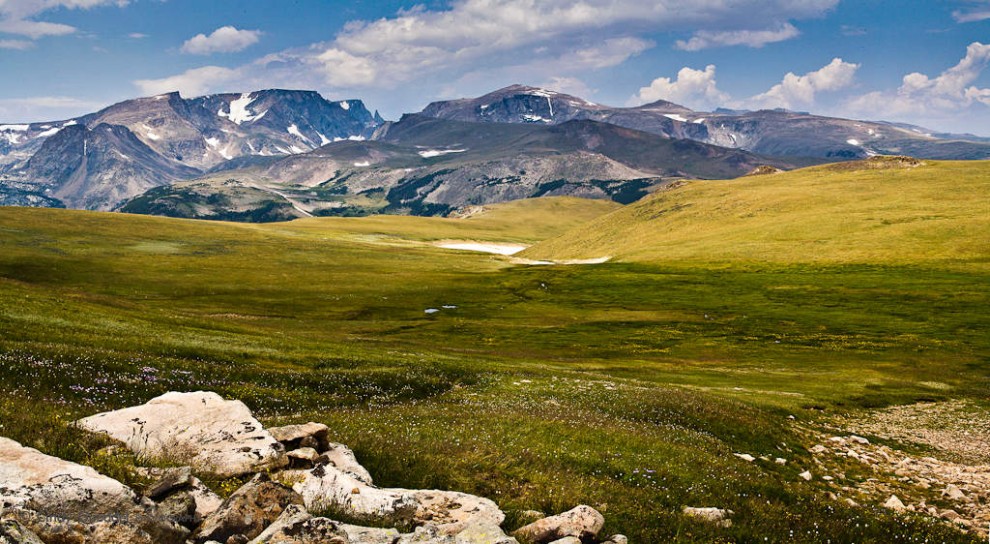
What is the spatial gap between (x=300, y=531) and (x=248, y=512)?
1213mm

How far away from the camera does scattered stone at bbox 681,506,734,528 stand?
1559 cm

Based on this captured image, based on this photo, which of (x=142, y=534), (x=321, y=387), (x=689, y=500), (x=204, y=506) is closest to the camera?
(x=142, y=534)

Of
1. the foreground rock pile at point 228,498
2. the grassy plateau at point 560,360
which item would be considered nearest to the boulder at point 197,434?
the foreground rock pile at point 228,498

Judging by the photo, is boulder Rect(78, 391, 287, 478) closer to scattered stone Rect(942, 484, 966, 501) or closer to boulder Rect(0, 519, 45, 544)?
boulder Rect(0, 519, 45, 544)

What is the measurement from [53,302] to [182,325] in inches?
420

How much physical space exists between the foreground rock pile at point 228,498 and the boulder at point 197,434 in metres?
0.03

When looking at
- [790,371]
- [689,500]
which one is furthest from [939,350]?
[689,500]

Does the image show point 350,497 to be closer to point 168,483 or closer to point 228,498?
point 228,498

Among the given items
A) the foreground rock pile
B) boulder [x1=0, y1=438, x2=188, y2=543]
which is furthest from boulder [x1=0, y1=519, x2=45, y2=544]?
boulder [x1=0, y1=438, x2=188, y2=543]

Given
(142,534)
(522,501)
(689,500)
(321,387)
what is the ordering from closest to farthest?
(142,534), (522,501), (689,500), (321,387)

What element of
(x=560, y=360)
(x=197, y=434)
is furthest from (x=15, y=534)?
(x=560, y=360)

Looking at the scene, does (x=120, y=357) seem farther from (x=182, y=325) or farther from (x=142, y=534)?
(x=182, y=325)

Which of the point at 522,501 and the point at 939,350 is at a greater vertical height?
the point at 522,501

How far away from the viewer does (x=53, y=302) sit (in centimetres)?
5353
